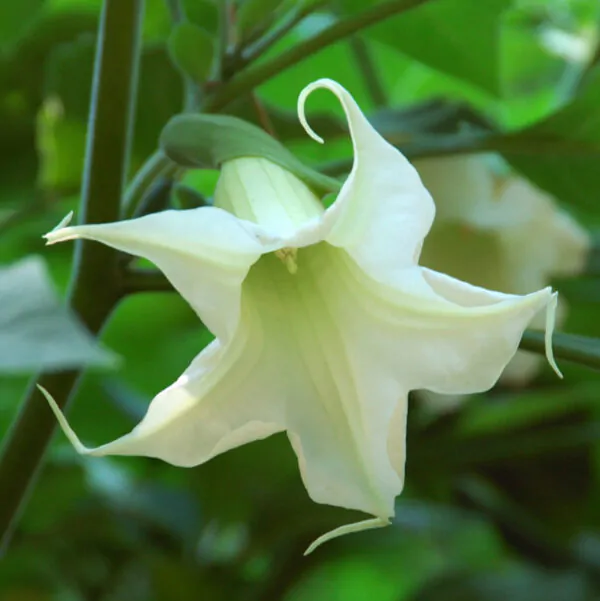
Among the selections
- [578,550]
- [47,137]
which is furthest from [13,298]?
[578,550]

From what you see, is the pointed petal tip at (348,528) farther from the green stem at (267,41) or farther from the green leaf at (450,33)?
the green leaf at (450,33)

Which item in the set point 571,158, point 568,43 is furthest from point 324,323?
point 568,43

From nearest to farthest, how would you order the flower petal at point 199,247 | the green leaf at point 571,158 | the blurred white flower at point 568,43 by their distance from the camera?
1. the flower petal at point 199,247
2. the green leaf at point 571,158
3. the blurred white flower at point 568,43

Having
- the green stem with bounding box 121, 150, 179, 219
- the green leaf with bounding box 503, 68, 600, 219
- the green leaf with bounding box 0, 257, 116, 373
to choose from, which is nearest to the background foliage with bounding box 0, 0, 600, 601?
the green leaf with bounding box 503, 68, 600, 219

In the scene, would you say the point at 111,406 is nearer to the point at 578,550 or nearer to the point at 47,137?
the point at 47,137

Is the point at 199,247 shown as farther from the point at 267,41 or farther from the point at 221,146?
the point at 267,41

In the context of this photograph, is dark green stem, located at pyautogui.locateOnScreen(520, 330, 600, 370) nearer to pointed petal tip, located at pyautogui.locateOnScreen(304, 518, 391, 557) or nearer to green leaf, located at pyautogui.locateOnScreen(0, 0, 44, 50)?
pointed petal tip, located at pyautogui.locateOnScreen(304, 518, 391, 557)

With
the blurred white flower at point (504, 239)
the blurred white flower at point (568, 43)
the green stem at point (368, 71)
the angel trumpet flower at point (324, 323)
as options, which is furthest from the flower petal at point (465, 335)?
the blurred white flower at point (568, 43)
